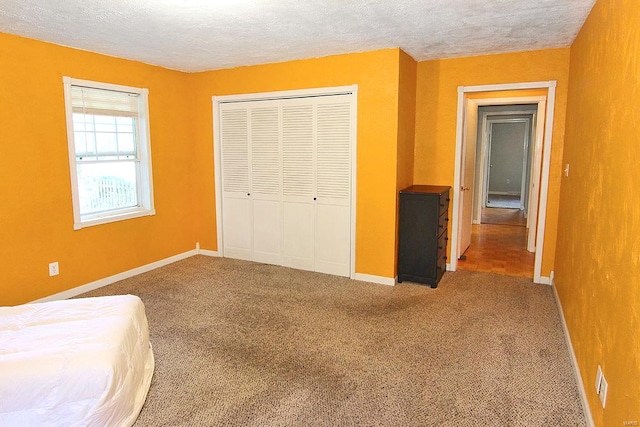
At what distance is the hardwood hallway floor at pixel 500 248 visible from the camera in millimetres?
4956

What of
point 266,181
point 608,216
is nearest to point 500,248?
point 266,181

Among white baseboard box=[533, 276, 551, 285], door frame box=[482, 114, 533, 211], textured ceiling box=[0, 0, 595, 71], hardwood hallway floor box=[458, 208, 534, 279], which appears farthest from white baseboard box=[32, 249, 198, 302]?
door frame box=[482, 114, 533, 211]

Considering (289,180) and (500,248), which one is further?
(500,248)

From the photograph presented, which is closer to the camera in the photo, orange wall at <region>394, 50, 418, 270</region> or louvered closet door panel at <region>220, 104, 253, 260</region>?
orange wall at <region>394, 50, 418, 270</region>

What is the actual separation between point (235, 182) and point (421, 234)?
2422 mm

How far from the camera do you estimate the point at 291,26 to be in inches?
128

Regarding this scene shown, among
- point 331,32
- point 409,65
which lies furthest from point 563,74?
point 331,32

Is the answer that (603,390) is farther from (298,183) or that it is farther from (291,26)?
(298,183)

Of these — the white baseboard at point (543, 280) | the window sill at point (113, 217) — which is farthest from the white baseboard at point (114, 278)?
the white baseboard at point (543, 280)

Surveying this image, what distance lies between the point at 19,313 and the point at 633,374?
3.15 m

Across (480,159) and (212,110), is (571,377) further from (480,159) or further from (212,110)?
(480,159)

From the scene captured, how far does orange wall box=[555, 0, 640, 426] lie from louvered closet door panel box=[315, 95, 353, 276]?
2112mm

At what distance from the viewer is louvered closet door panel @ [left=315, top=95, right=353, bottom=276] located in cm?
439

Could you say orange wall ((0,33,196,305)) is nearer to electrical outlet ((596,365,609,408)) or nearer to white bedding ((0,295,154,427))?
white bedding ((0,295,154,427))
